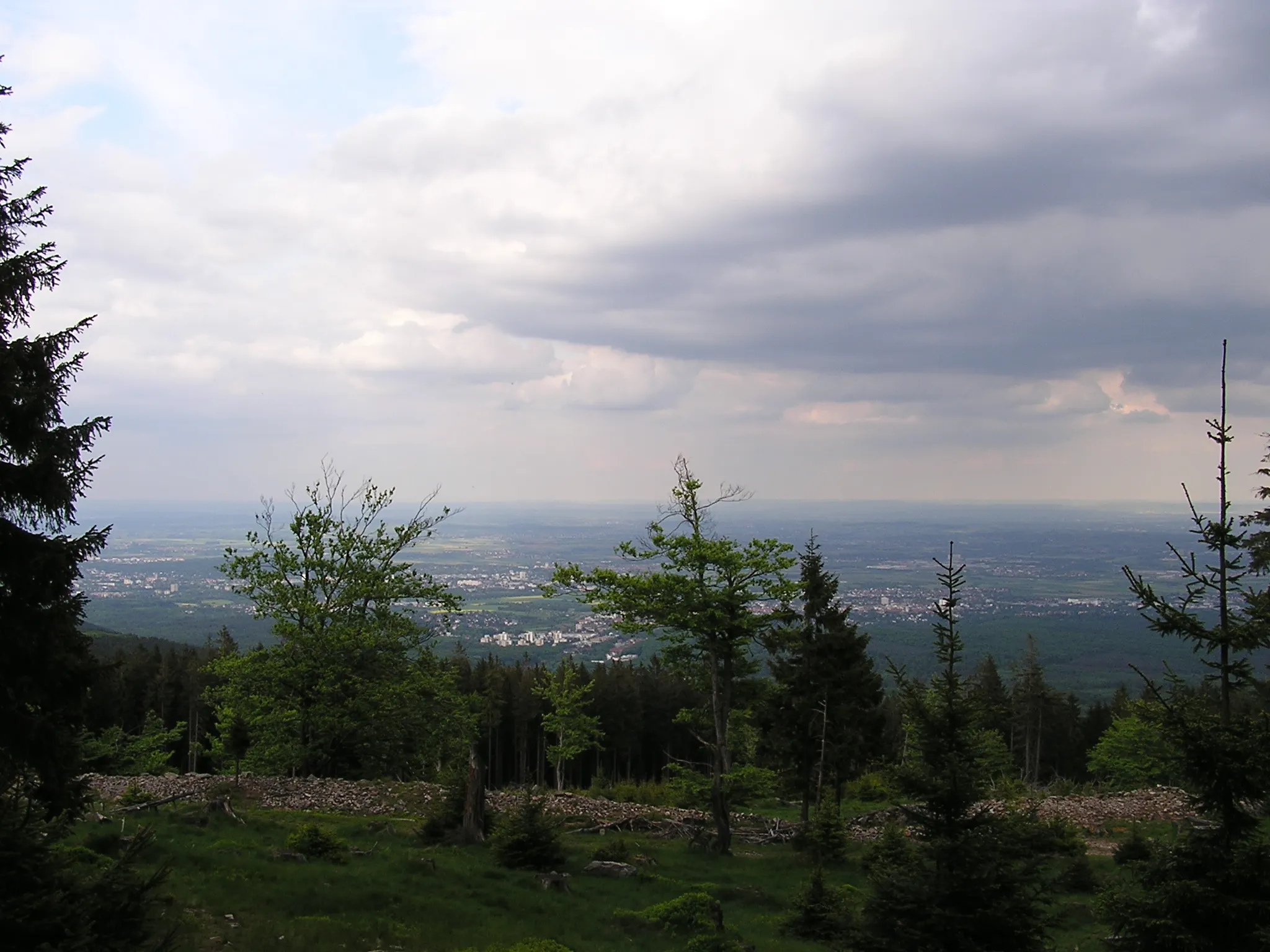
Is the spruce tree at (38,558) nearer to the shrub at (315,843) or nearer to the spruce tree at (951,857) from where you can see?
the shrub at (315,843)

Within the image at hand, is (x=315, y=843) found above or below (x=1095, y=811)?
above

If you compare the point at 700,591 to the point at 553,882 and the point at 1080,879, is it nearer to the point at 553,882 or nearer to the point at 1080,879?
the point at 553,882

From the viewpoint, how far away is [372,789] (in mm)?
24547

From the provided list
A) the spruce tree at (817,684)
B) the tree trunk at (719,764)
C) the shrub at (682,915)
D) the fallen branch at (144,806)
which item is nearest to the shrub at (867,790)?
the spruce tree at (817,684)

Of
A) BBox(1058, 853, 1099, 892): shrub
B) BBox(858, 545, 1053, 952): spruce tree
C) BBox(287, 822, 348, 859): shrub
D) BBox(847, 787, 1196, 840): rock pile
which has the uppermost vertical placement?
BBox(858, 545, 1053, 952): spruce tree

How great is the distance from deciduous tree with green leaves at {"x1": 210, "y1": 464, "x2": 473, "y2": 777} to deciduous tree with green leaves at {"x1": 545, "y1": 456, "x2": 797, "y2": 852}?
8.65 meters

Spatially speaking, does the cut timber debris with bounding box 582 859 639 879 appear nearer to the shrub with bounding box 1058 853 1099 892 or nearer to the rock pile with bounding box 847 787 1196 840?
the shrub with bounding box 1058 853 1099 892

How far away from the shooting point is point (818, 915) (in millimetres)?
14977

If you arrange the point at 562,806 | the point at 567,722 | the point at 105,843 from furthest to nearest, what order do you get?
the point at 567,722 < the point at 562,806 < the point at 105,843

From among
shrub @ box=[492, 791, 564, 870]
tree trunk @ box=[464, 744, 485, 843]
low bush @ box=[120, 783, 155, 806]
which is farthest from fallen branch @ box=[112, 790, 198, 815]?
shrub @ box=[492, 791, 564, 870]

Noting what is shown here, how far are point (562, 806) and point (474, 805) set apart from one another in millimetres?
7443

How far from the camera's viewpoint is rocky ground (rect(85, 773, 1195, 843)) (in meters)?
23.1

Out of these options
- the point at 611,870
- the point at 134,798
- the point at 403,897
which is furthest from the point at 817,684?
the point at 134,798

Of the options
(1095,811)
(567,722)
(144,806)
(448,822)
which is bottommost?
(567,722)
